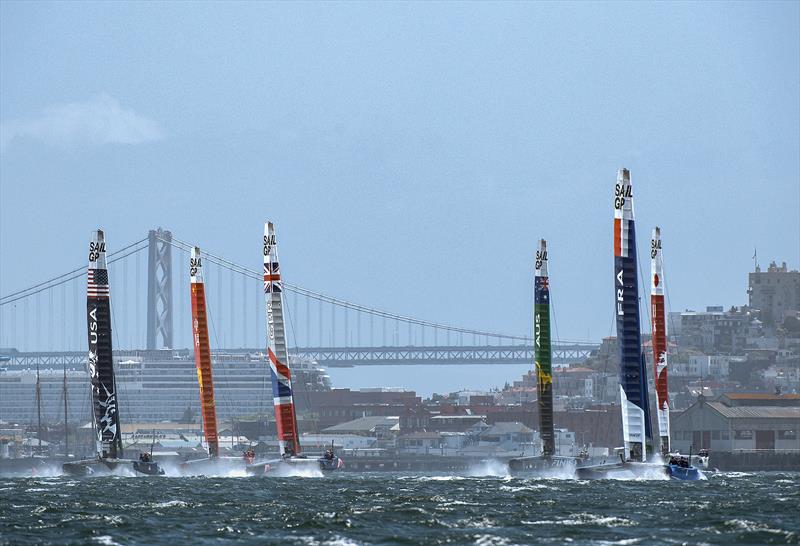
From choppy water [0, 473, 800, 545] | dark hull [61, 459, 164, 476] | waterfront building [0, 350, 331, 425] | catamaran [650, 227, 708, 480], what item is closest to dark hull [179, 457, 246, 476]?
dark hull [61, 459, 164, 476]

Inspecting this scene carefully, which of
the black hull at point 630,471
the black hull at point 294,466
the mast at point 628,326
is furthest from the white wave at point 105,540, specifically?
the black hull at point 294,466

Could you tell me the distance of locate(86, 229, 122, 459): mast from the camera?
66812mm

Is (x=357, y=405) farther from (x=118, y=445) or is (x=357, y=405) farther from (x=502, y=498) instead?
(x=502, y=498)

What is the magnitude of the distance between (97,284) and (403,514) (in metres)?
27.4

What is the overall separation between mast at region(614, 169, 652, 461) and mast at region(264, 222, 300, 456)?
44.4 ft

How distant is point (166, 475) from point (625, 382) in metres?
18.7

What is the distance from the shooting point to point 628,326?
5900 centimetres

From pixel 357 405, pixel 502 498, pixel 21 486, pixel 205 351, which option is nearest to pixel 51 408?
pixel 357 405

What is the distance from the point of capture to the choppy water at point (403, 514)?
36031 mm

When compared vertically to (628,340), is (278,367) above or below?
below

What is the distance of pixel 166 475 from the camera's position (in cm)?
6962

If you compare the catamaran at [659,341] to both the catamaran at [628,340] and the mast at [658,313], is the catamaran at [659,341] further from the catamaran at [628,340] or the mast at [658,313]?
the catamaran at [628,340]

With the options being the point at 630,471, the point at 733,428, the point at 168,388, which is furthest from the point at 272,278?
the point at 168,388

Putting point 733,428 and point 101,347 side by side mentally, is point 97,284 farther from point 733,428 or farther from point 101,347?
point 733,428
